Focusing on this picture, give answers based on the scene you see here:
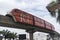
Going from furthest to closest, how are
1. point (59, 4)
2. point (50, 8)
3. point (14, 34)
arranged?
point (14, 34) → point (50, 8) → point (59, 4)

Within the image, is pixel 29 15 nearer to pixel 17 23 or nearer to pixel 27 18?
pixel 27 18

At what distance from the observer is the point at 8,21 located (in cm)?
3394

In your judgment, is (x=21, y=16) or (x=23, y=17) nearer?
(x=21, y=16)

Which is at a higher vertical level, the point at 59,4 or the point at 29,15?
the point at 29,15

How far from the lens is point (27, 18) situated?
39.3 meters

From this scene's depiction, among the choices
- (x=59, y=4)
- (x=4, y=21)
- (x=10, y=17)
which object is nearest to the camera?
(x=59, y=4)

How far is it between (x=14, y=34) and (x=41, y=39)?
59.1ft

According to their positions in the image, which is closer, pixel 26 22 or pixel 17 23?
pixel 17 23

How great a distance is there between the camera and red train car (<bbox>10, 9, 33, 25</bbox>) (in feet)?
114

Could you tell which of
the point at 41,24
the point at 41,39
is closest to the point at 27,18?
the point at 41,24

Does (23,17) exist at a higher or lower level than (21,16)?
lower

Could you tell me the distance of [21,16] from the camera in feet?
121

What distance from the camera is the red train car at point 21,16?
34.7 metres

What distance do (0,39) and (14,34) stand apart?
18.0 meters
